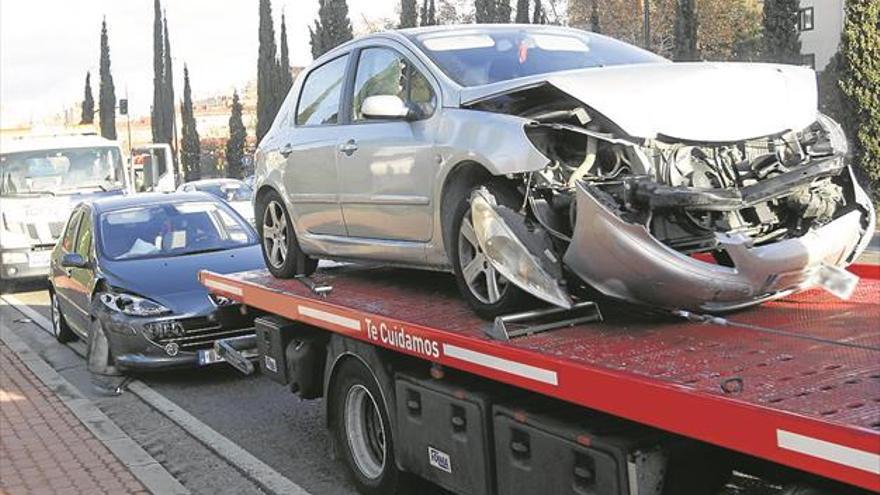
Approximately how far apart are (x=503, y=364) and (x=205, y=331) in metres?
5.09

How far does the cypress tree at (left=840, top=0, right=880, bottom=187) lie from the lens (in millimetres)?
23516

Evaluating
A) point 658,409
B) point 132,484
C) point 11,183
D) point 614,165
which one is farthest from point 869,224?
point 11,183

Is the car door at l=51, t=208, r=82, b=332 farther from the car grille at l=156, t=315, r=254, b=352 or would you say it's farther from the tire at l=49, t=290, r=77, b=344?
the car grille at l=156, t=315, r=254, b=352

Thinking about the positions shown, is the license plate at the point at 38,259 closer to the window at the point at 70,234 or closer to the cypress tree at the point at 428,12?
the window at the point at 70,234

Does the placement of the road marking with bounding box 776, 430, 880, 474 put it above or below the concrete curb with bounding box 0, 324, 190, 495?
above

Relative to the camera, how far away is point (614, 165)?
4246 mm

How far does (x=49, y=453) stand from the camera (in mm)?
6516

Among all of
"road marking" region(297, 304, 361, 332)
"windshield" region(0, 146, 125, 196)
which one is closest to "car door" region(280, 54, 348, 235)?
"road marking" region(297, 304, 361, 332)

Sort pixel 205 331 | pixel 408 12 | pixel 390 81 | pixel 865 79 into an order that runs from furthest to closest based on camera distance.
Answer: pixel 408 12
pixel 865 79
pixel 205 331
pixel 390 81

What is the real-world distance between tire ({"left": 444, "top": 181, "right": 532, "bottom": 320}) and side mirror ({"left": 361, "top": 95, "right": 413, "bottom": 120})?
67 centimetres

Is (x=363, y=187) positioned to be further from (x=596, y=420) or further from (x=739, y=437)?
(x=739, y=437)

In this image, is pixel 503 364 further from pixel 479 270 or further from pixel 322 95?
pixel 322 95

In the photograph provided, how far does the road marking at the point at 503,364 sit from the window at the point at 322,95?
98.4 inches

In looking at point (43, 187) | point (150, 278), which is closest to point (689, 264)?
point (150, 278)
